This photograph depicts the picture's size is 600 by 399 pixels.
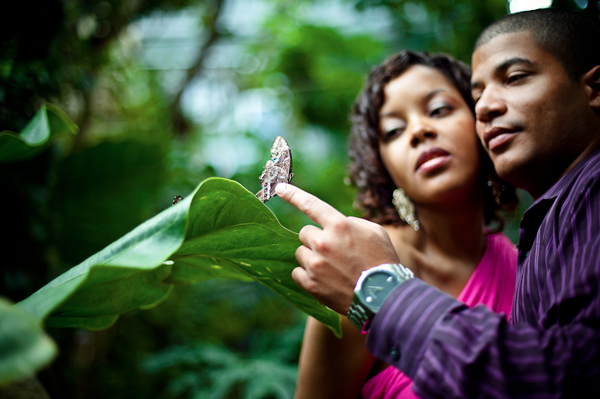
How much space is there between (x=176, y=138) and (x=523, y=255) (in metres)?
3.17

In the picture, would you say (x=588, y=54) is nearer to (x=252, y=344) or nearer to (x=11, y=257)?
(x=11, y=257)

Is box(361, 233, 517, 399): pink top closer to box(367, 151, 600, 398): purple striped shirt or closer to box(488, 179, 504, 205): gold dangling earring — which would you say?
box(488, 179, 504, 205): gold dangling earring

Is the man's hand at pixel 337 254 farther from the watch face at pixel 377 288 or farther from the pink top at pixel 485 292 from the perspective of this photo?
the pink top at pixel 485 292

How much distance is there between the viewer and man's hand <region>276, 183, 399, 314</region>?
698mm

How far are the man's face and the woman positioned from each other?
0.20m

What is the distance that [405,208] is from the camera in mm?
1361

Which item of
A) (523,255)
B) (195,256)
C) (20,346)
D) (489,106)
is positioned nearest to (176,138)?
(195,256)

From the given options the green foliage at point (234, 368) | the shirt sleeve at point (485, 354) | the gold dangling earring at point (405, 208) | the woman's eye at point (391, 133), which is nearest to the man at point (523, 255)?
the shirt sleeve at point (485, 354)

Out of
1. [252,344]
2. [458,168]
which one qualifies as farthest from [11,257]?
[458,168]

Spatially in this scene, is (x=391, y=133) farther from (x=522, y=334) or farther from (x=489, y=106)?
(x=522, y=334)

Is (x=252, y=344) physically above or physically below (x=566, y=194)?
below

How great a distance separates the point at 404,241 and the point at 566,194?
57 cm

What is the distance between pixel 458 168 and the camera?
1127 millimetres

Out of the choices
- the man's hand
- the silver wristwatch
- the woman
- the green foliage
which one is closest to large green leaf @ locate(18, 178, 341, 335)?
the man's hand
